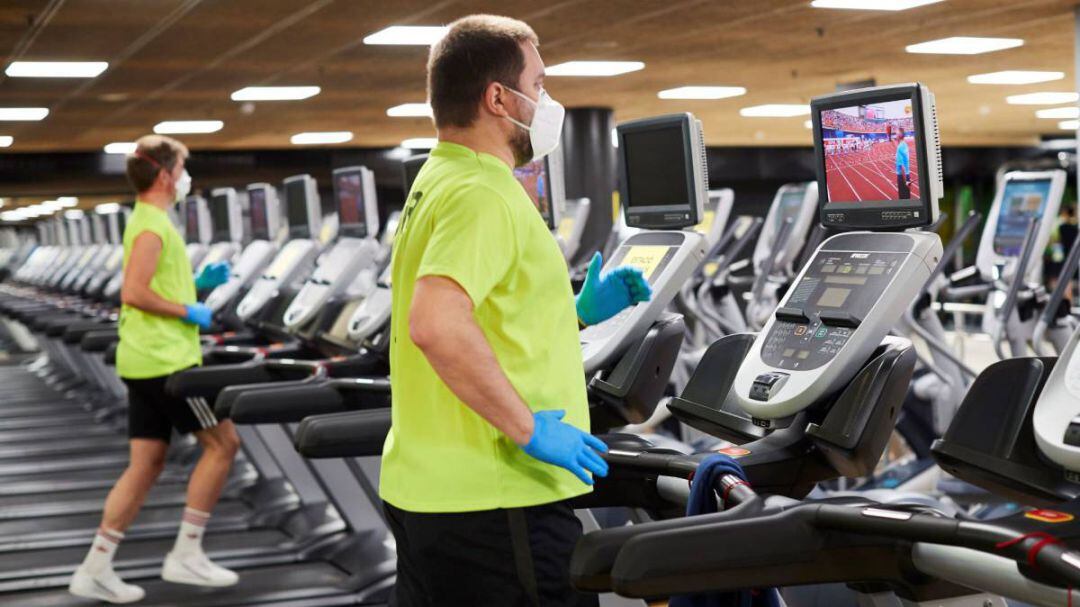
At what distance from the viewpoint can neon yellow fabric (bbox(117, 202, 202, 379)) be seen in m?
4.34

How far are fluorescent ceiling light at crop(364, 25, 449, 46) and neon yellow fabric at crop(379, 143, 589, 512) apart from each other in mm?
6002

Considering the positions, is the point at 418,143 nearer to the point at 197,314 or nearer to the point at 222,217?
the point at 222,217

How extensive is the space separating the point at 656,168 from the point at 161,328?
1.98m

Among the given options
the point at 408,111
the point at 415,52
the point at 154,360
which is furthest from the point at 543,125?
the point at 408,111

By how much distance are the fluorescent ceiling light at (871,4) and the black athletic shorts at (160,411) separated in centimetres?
433

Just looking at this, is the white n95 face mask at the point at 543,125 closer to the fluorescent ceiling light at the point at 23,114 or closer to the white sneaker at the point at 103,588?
the white sneaker at the point at 103,588

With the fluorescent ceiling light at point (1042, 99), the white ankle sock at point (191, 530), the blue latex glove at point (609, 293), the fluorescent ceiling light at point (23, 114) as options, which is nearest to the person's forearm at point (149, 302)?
the white ankle sock at point (191, 530)

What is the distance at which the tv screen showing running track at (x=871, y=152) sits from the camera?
246cm

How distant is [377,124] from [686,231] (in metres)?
10.9

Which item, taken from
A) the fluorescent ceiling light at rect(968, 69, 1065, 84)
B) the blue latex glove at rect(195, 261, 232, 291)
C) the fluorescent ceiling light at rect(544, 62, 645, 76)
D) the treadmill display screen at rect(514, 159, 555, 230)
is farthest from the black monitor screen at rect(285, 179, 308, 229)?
the fluorescent ceiling light at rect(968, 69, 1065, 84)

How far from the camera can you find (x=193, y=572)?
4.52 m

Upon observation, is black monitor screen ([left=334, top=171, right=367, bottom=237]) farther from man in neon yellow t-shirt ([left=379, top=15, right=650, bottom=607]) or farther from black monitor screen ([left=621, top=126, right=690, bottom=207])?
man in neon yellow t-shirt ([left=379, top=15, right=650, bottom=607])

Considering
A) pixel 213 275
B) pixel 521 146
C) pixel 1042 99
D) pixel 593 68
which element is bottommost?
pixel 1042 99

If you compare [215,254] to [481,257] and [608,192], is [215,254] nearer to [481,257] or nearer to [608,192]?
[608,192]
